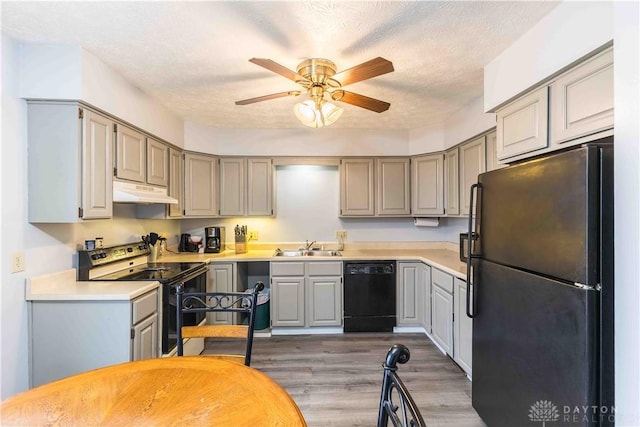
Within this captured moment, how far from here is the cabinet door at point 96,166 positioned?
1892 millimetres

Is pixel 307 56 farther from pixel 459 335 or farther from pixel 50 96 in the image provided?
pixel 459 335

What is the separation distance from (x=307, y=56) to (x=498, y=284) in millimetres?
1850

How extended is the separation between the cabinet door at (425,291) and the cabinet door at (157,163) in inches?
114

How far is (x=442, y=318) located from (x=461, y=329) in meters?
0.36

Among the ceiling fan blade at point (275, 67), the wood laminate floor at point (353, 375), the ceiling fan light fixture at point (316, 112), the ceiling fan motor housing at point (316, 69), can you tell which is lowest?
the wood laminate floor at point (353, 375)

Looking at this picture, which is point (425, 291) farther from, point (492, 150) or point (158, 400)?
point (158, 400)

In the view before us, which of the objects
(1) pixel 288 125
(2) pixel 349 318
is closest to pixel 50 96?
(1) pixel 288 125

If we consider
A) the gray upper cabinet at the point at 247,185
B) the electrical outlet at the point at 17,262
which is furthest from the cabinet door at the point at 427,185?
the electrical outlet at the point at 17,262

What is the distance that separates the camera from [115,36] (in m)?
1.73

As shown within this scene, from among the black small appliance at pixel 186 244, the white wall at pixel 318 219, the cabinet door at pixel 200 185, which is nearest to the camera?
the cabinet door at pixel 200 185

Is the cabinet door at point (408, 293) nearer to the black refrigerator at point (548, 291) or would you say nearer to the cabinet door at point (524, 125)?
the black refrigerator at point (548, 291)

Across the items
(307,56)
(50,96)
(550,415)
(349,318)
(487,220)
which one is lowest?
(349,318)

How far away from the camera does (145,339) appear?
1981mm

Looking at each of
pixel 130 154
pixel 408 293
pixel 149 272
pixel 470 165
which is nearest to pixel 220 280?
pixel 149 272
